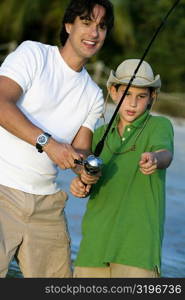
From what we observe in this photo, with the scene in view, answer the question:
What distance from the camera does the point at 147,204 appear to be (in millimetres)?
4117

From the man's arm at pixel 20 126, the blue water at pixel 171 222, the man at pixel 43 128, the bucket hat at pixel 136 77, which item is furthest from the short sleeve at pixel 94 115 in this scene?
the blue water at pixel 171 222

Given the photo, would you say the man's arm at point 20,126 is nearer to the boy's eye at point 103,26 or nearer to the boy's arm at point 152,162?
the boy's arm at point 152,162

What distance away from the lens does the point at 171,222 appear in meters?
Result: 8.38

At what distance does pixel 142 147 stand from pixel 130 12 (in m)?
19.9

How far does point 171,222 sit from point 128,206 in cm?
430

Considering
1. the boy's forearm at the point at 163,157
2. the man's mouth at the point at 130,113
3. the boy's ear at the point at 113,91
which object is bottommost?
the boy's forearm at the point at 163,157

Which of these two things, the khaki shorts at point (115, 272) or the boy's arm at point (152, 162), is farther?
the khaki shorts at point (115, 272)

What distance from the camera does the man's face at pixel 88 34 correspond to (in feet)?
13.8

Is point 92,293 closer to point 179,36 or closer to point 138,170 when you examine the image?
point 138,170

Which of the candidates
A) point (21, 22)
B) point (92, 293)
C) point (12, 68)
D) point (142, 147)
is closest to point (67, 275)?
point (92, 293)

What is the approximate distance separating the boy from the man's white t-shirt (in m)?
0.18

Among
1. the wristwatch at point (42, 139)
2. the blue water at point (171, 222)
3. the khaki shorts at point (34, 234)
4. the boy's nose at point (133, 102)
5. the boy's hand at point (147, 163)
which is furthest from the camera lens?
the blue water at point (171, 222)

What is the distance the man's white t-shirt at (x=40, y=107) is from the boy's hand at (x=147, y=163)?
0.52 metres

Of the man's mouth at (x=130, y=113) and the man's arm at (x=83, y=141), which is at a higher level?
the man's mouth at (x=130, y=113)
